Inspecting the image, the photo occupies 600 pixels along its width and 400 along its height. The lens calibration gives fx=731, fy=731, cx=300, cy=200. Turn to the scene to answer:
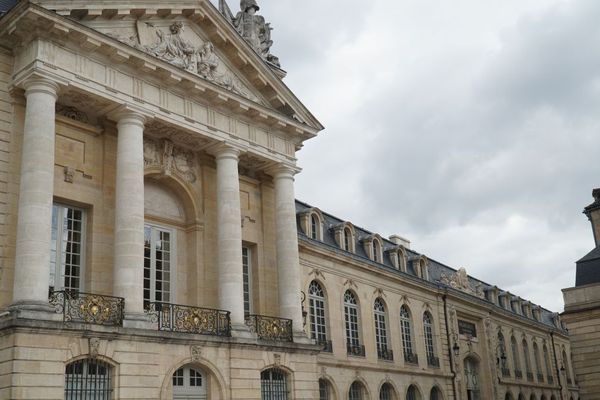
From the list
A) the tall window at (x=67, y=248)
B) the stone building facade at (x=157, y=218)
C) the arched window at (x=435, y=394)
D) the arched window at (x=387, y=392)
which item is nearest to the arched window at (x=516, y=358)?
the arched window at (x=435, y=394)

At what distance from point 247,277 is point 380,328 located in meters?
9.89

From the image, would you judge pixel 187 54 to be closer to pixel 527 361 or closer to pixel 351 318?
pixel 351 318

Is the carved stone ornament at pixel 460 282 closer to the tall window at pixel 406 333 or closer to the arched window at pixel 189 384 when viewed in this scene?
the tall window at pixel 406 333

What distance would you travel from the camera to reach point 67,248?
1756cm

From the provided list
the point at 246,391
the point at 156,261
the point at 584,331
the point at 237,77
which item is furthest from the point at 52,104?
the point at 584,331

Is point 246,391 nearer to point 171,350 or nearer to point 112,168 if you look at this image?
point 171,350

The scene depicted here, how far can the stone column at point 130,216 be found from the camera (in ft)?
55.2

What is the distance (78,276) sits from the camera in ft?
57.4

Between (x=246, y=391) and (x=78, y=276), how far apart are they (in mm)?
5109

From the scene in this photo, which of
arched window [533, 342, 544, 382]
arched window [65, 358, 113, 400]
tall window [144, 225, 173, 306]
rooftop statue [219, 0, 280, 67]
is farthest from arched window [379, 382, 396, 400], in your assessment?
arched window [533, 342, 544, 382]

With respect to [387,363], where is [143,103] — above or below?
above

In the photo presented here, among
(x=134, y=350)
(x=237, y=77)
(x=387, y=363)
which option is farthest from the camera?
(x=387, y=363)

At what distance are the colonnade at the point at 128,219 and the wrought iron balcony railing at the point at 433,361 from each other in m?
13.4

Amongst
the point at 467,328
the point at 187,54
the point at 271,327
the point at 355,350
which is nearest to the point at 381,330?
the point at 355,350
